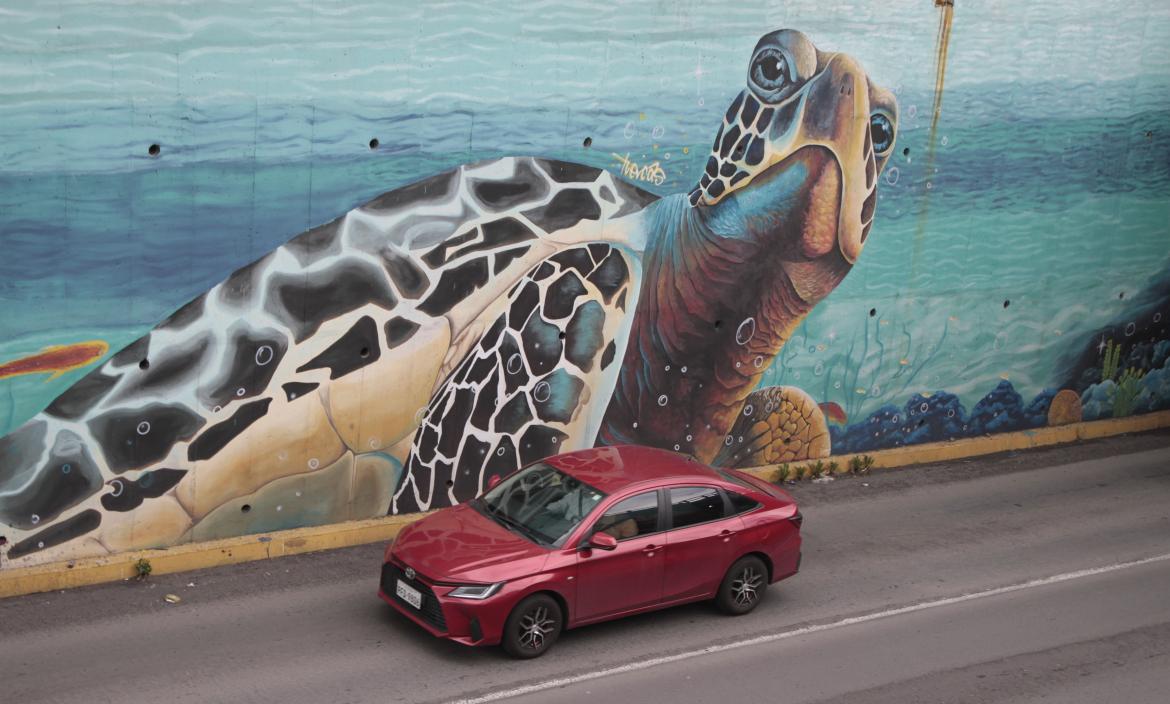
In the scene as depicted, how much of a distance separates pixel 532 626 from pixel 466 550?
819mm

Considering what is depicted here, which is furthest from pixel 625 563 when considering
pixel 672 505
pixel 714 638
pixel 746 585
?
pixel 746 585

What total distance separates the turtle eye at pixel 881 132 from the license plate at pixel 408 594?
8.42 metres

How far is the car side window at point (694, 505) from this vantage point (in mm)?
11445

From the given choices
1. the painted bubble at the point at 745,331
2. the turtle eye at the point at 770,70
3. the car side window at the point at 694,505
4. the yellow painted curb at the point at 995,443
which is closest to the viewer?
the car side window at the point at 694,505

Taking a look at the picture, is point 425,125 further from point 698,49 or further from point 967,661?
point 967,661

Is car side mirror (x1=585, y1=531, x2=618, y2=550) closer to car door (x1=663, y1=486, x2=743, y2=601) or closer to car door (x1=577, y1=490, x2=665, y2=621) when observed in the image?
car door (x1=577, y1=490, x2=665, y2=621)

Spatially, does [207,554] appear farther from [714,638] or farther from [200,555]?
[714,638]

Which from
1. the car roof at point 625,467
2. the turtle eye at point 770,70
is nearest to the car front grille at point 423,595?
the car roof at point 625,467

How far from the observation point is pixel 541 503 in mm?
11445

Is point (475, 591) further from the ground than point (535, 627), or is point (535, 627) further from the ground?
point (475, 591)

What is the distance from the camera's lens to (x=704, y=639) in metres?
11.4
